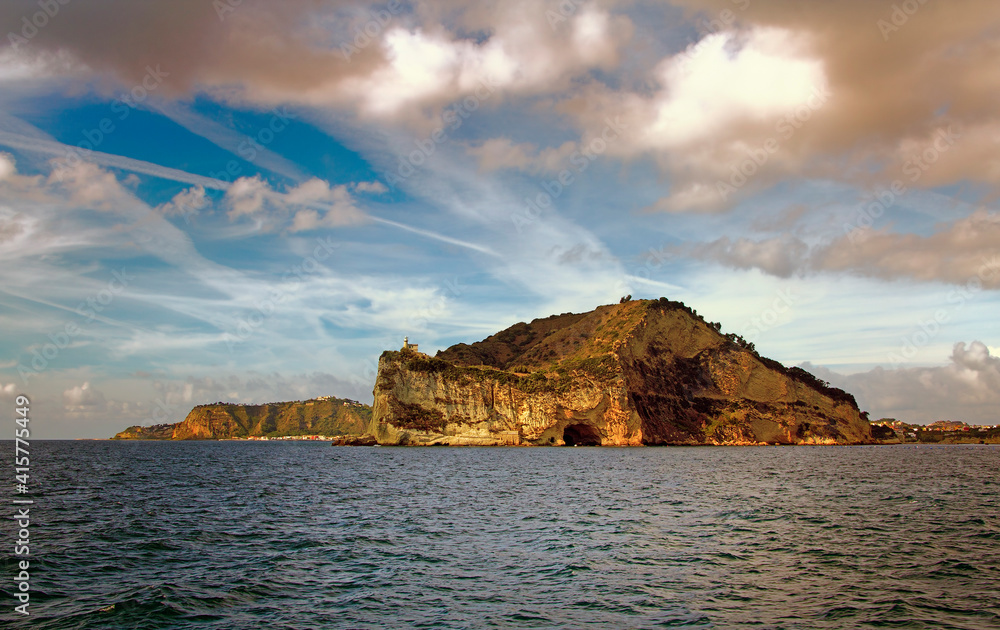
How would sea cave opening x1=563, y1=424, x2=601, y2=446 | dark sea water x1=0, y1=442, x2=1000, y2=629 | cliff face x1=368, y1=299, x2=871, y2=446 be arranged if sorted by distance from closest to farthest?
1. dark sea water x1=0, y1=442, x2=1000, y2=629
2. cliff face x1=368, y1=299, x2=871, y2=446
3. sea cave opening x1=563, y1=424, x2=601, y2=446

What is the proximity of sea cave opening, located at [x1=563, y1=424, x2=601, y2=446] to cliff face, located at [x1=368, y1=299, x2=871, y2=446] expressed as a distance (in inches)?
12.7

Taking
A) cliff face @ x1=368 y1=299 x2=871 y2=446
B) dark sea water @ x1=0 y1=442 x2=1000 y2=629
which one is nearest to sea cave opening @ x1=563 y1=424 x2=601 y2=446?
cliff face @ x1=368 y1=299 x2=871 y2=446

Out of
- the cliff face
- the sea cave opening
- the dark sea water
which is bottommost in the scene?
the dark sea water

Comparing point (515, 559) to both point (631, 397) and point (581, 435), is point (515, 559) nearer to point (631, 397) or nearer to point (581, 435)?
point (631, 397)

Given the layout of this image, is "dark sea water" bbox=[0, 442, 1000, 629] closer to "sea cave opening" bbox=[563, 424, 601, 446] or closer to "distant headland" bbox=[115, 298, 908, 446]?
"distant headland" bbox=[115, 298, 908, 446]

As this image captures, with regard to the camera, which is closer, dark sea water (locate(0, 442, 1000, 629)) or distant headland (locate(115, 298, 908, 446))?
dark sea water (locate(0, 442, 1000, 629))

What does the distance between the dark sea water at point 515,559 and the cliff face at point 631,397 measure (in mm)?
92398

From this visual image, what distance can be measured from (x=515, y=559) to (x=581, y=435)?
404ft

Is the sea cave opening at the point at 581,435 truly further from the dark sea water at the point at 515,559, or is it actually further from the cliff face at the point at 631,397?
the dark sea water at the point at 515,559

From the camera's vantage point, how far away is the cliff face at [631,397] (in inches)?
5231

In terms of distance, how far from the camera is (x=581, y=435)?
141000mm

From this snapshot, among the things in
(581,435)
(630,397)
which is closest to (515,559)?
(630,397)

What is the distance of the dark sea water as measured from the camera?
15.0 meters

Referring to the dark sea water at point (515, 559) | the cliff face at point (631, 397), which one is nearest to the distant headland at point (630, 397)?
the cliff face at point (631, 397)
